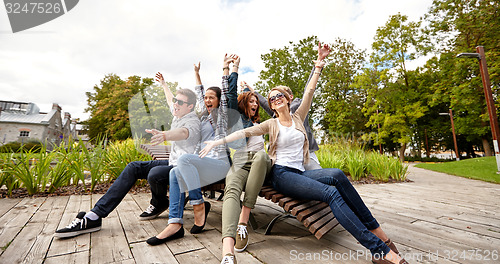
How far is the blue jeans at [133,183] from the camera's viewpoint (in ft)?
6.77

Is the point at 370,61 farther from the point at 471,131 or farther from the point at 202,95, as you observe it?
the point at 202,95

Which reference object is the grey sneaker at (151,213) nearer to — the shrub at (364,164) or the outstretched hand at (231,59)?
the outstretched hand at (231,59)

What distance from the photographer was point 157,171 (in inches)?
86.4

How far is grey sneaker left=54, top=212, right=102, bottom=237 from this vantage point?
1881mm

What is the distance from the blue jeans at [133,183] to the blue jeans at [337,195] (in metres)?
1.08

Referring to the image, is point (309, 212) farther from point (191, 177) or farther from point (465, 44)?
point (465, 44)

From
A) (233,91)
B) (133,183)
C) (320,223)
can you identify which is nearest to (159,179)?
(133,183)

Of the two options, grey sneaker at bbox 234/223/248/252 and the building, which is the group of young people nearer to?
grey sneaker at bbox 234/223/248/252

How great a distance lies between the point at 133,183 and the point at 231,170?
962mm

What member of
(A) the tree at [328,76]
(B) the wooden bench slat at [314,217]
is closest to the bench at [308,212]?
(B) the wooden bench slat at [314,217]

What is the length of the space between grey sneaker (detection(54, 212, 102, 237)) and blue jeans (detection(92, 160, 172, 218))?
84 millimetres

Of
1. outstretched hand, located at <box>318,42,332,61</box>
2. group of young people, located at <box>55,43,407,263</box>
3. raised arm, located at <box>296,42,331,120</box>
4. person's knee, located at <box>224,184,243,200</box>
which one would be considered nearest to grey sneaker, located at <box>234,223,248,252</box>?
group of young people, located at <box>55,43,407,263</box>

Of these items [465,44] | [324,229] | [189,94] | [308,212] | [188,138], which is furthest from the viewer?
[465,44]

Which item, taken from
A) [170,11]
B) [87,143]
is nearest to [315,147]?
[170,11]
